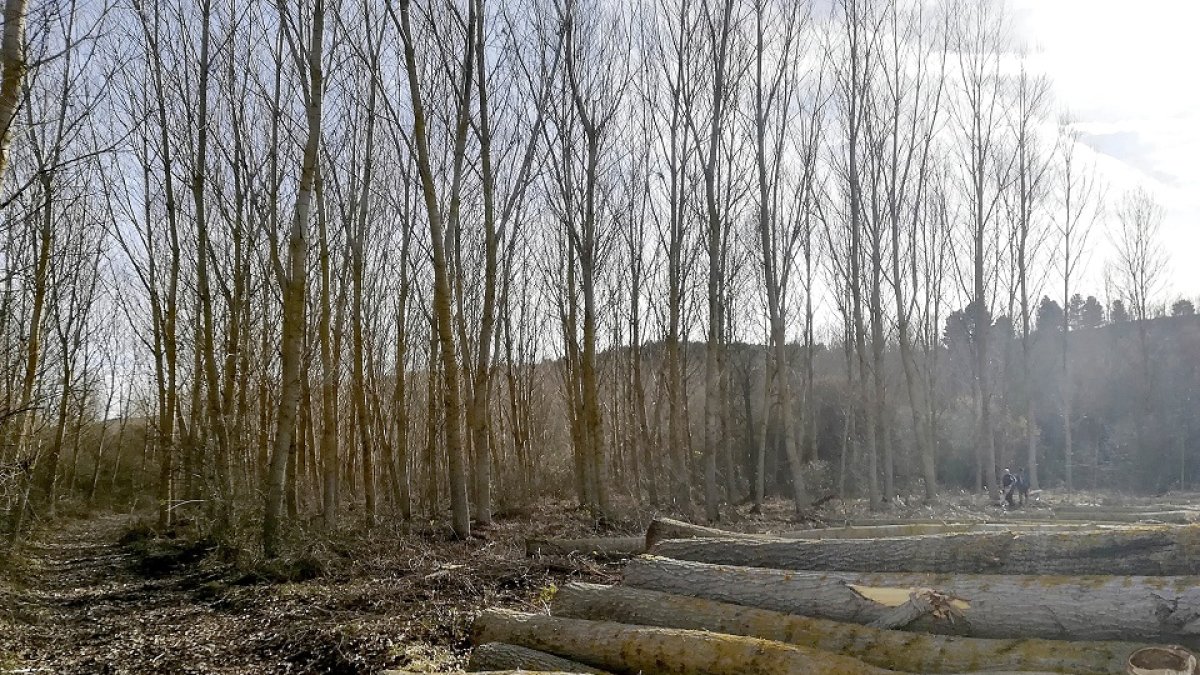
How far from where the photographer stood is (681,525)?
7359 millimetres

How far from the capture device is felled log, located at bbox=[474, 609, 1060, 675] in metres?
4.08

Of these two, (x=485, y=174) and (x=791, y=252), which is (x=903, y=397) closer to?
(x=791, y=252)

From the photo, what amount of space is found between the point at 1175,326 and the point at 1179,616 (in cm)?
3915

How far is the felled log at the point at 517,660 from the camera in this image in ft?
15.4

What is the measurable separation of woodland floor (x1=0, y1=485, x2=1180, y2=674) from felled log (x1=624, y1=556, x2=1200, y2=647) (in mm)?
1966

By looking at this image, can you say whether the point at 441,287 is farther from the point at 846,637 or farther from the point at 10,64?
the point at 846,637

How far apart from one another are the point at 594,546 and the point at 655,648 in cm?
534

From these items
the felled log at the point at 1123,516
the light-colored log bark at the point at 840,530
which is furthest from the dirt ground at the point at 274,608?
the felled log at the point at 1123,516

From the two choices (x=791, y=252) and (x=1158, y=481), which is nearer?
(x=791, y=252)

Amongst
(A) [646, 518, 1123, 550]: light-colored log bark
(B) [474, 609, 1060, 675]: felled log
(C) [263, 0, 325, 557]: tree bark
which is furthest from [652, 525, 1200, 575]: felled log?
(C) [263, 0, 325, 557]: tree bark

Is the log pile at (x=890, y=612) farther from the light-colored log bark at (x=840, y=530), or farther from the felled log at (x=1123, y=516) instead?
the felled log at (x=1123, y=516)

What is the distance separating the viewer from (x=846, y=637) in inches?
173

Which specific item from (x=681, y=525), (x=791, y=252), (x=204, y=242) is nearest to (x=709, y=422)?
(x=791, y=252)

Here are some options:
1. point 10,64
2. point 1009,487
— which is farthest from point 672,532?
point 1009,487
